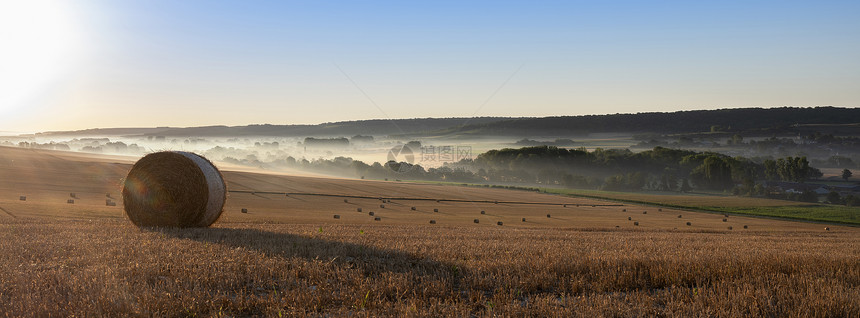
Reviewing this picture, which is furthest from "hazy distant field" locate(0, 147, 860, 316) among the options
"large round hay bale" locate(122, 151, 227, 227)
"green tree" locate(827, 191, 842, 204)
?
"green tree" locate(827, 191, 842, 204)

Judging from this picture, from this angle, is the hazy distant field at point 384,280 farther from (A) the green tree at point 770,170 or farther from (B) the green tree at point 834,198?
(A) the green tree at point 770,170

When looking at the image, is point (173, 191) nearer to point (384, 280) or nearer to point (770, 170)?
point (384, 280)

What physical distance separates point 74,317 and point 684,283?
25.0 ft

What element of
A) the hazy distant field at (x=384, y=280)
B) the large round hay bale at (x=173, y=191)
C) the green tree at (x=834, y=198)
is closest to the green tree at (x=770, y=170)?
the green tree at (x=834, y=198)

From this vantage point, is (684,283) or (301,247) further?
(301,247)

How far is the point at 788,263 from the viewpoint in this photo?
972 centimetres

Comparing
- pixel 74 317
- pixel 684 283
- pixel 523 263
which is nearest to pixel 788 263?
pixel 684 283

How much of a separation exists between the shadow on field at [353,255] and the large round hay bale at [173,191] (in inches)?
188

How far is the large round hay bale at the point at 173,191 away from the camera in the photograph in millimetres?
17562

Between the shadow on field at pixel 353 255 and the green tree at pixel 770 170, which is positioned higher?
the shadow on field at pixel 353 255

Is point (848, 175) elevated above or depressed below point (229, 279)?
below

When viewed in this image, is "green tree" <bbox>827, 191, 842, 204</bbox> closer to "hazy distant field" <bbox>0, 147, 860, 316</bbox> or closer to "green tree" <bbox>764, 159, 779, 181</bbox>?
"green tree" <bbox>764, 159, 779, 181</bbox>

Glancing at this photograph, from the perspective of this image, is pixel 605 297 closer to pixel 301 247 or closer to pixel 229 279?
pixel 229 279

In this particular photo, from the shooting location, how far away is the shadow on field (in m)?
8.44
